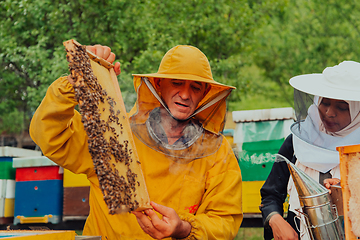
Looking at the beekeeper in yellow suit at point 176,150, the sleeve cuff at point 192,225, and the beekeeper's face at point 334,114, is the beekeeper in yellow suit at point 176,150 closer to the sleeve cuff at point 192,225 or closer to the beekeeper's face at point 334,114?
the sleeve cuff at point 192,225

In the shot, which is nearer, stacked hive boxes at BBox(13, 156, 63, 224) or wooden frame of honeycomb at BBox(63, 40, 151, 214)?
wooden frame of honeycomb at BBox(63, 40, 151, 214)

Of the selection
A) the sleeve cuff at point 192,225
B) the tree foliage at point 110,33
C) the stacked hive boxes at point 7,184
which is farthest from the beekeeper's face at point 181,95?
the tree foliage at point 110,33

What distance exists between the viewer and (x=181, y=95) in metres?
2.23

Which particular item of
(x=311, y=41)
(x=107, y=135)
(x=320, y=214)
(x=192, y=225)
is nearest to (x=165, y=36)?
(x=311, y=41)

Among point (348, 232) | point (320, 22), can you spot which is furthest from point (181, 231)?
point (320, 22)

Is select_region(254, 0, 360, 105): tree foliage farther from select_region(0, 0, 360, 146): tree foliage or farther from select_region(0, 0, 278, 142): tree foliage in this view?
select_region(0, 0, 278, 142): tree foliage

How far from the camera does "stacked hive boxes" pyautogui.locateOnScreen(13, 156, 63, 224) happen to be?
4.39 m

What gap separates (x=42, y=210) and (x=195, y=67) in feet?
10.7

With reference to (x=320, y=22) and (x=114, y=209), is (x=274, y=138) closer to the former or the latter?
(x=114, y=209)

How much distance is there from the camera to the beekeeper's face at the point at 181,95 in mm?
2219

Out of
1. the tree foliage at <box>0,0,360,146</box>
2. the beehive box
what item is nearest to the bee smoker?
the beehive box

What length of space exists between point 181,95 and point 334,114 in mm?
967

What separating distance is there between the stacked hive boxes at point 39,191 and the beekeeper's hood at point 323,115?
3273 mm

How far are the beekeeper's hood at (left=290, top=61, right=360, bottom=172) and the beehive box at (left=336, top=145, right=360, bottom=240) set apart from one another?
1.65ft
